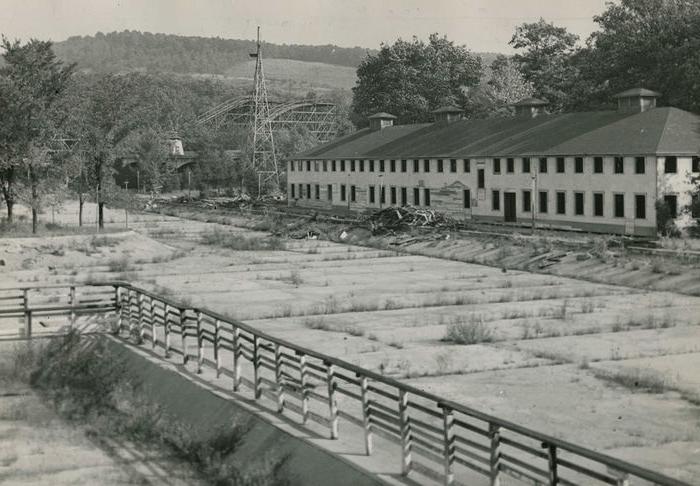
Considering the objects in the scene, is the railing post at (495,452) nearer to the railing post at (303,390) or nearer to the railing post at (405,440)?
the railing post at (405,440)

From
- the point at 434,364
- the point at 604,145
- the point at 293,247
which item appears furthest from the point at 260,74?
the point at 434,364

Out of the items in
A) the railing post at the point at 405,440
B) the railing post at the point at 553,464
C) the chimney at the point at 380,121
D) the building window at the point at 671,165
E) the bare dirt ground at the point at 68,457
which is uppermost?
the chimney at the point at 380,121

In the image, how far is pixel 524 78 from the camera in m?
109

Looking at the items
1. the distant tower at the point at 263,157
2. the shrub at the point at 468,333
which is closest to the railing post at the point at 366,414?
the shrub at the point at 468,333

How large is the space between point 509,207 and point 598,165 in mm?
8747

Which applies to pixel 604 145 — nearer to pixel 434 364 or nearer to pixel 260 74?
pixel 434 364

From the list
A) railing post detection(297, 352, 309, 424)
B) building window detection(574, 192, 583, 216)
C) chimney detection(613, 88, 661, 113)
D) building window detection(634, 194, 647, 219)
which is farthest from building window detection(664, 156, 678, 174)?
railing post detection(297, 352, 309, 424)

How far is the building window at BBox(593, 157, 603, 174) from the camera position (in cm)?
5072

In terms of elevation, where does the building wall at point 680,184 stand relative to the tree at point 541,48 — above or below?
below

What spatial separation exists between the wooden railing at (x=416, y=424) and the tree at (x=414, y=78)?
92.8 metres

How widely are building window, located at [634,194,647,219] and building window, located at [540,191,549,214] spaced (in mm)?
7157

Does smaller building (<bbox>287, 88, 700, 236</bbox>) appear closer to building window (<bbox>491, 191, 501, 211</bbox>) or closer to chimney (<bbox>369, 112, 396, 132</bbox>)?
building window (<bbox>491, 191, 501, 211</bbox>)

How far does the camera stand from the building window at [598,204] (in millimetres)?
50594

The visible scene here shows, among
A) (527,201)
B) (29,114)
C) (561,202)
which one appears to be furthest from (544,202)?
(29,114)
